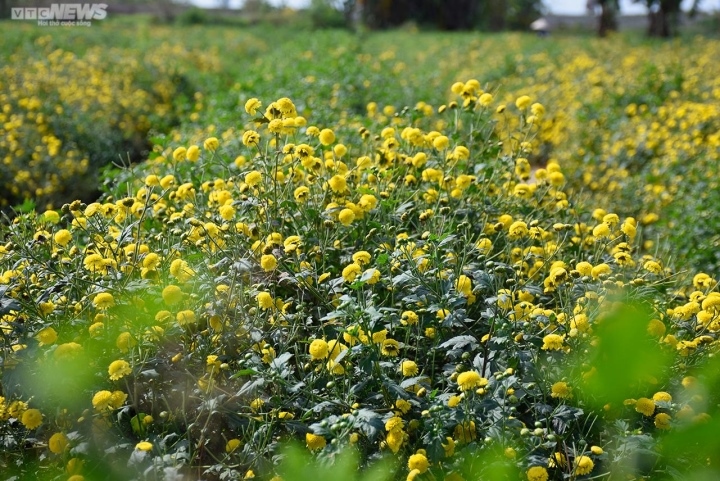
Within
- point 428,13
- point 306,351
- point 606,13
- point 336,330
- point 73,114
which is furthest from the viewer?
point 428,13

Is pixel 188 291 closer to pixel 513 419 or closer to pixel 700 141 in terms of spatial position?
pixel 513 419

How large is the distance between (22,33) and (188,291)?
15147 mm

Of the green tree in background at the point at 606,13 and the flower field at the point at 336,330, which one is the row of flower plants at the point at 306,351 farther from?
the green tree in background at the point at 606,13

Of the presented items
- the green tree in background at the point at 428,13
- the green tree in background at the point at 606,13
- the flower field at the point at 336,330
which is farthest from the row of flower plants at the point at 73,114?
the green tree in background at the point at 606,13

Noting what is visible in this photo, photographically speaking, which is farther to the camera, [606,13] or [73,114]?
[606,13]

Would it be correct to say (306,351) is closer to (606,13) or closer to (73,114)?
(73,114)

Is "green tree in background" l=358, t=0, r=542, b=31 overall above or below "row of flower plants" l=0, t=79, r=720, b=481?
above

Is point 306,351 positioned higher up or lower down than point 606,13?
lower down

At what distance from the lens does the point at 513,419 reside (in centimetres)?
192

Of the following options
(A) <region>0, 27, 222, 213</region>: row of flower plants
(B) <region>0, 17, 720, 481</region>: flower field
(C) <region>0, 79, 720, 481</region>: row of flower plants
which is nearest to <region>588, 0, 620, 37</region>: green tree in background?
(A) <region>0, 27, 222, 213</region>: row of flower plants

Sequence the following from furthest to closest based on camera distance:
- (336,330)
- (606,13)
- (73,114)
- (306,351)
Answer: (606,13) < (73,114) < (306,351) < (336,330)

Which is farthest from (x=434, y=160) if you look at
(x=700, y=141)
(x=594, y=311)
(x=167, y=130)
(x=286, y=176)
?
(x=167, y=130)

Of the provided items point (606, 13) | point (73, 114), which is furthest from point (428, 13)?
point (73, 114)

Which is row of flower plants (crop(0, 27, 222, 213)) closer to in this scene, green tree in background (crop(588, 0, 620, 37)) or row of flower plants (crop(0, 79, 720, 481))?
row of flower plants (crop(0, 79, 720, 481))
